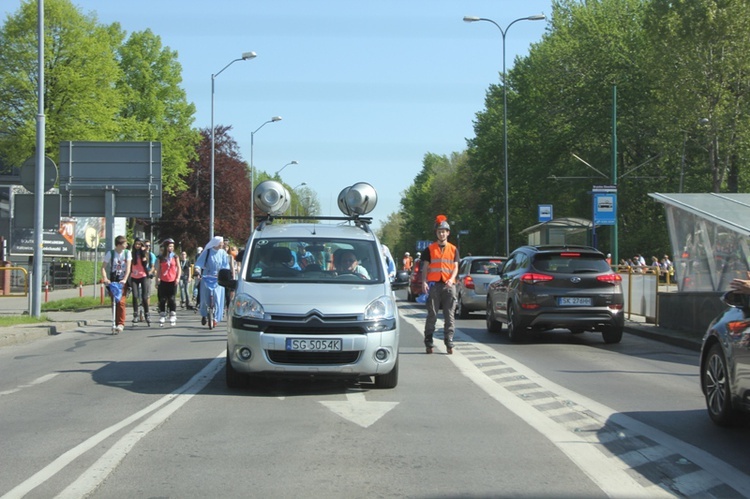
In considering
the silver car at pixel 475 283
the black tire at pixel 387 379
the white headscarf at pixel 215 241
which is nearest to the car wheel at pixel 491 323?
the silver car at pixel 475 283

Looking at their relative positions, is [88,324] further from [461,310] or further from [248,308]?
[248,308]

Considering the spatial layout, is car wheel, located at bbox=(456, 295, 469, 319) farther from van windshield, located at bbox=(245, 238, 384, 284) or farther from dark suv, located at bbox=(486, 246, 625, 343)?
van windshield, located at bbox=(245, 238, 384, 284)

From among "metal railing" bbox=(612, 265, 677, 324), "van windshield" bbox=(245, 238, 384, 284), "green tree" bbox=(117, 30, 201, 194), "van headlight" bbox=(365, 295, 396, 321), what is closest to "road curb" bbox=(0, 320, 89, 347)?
"van windshield" bbox=(245, 238, 384, 284)

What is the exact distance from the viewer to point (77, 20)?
4728cm

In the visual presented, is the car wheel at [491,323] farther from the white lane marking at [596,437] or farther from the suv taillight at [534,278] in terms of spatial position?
the white lane marking at [596,437]

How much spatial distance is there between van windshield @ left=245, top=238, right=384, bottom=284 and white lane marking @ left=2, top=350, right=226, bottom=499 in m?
1.37

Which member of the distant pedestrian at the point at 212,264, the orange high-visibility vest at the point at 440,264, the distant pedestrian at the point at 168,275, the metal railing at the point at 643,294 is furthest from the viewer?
the metal railing at the point at 643,294

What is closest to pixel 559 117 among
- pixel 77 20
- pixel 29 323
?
pixel 77 20

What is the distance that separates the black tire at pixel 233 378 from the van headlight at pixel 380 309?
4.86 feet

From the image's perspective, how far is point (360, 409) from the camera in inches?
351

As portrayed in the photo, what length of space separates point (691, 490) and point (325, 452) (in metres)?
2.44

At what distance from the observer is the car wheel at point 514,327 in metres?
16.9

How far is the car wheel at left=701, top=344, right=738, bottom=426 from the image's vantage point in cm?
802

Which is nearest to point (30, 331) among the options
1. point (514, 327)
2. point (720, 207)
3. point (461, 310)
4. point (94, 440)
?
point (514, 327)
